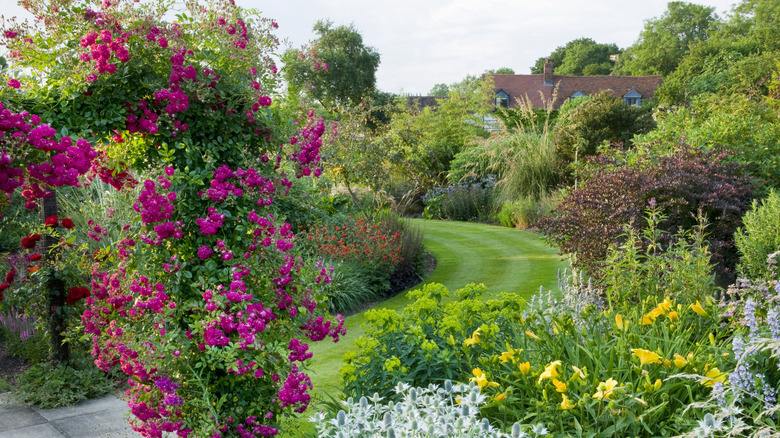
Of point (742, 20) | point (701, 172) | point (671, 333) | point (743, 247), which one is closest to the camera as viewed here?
point (671, 333)

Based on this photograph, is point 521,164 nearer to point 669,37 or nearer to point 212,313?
point 212,313

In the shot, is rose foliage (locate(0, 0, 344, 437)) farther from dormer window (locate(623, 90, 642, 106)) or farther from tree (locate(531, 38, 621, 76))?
tree (locate(531, 38, 621, 76))

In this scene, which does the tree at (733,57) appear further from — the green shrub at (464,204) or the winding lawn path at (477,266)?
the winding lawn path at (477,266)

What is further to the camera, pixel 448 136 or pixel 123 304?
pixel 448 136

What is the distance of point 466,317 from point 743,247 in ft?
10.00

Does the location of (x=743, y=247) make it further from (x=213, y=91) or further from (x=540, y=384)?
(x=213, y=91)

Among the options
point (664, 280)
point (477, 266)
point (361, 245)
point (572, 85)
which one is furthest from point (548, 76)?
point (664, 280)

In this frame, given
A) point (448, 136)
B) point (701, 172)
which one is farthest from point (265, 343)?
point (448, 136)

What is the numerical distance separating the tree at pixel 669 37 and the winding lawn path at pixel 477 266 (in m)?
40.5

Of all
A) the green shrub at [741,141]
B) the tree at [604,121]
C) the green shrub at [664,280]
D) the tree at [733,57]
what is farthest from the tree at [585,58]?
the green shrub at [664,280]

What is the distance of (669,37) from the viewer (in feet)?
153

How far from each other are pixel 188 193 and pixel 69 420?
6.70ft

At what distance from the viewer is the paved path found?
375cm

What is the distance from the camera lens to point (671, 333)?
134 inches
